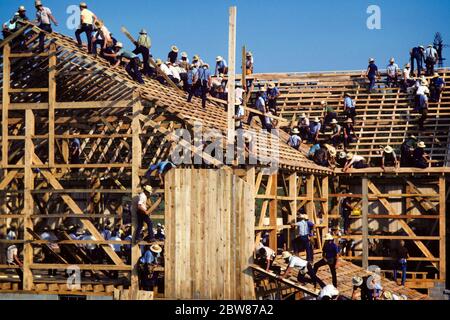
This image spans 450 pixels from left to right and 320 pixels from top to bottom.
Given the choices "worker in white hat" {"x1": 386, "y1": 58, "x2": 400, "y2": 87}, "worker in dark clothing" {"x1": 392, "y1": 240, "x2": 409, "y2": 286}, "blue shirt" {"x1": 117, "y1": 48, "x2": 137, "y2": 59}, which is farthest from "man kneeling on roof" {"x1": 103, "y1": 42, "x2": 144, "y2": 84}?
"worker in white hat" {"x1": 386, "y1": 58, "x2": 400, "y2": 87}

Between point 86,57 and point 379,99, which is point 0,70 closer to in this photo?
point 86,57

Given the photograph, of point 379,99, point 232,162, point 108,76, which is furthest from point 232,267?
point 379,99

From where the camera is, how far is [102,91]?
28828mm

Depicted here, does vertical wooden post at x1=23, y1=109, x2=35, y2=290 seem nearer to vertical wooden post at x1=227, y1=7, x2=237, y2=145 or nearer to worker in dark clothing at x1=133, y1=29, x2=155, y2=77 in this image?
worker in dark clothing at x1=133, y1=29, x2=155, y2=77

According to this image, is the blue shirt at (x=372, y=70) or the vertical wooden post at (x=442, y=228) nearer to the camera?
the vertical wooden post at (x=442, y=228)

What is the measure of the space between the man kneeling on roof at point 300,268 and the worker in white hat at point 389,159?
7488 mm

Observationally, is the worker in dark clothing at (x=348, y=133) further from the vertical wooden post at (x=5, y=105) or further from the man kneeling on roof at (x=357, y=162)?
the vertical wooden post at (x=5, y=105)

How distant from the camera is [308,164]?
30547mm

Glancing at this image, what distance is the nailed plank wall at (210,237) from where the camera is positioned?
79.8 ft

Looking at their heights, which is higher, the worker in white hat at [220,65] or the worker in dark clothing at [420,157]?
the worker in white hat at [220,65]

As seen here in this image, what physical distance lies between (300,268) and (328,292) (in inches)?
93.6

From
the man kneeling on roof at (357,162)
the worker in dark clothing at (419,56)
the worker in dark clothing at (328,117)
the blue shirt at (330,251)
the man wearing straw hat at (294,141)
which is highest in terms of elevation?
the worker in dark clothing at (419,56)

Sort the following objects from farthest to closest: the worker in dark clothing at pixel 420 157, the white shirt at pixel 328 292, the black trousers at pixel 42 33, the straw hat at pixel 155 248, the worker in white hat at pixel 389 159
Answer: the worker in white hat at pixel 389 159 < the worker in dark clothing at pixel 420 157 < the black trousers at pixel 42 33 < the straw hat at pixel 155 248 < the white shirt at pixel 328 292

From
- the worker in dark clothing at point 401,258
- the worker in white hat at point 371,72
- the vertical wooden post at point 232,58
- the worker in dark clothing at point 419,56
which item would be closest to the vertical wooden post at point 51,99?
the vertical wooden post at point 232,58
